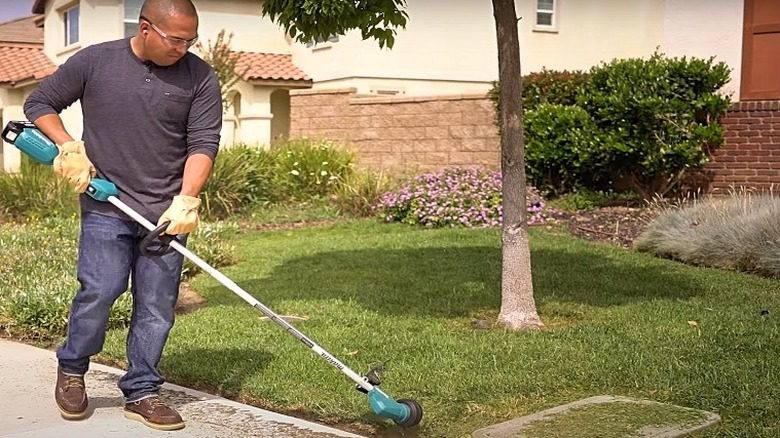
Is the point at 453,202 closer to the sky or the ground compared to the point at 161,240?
closer to the ground

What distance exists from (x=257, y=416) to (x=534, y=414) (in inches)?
49.5

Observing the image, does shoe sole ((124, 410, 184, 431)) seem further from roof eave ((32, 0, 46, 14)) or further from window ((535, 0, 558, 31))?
roof eave ((32, 0, 46, 14))

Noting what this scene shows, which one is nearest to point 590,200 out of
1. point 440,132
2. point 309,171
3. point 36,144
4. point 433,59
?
point 440,132

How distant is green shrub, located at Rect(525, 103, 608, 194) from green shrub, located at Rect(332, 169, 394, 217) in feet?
6.88

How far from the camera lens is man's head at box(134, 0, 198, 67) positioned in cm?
446

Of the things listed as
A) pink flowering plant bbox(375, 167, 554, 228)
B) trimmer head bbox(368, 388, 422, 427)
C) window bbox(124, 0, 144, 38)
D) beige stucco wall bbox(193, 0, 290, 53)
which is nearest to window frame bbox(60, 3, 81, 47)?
window bbox(124, 0, 144, 38)

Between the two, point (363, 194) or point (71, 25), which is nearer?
point (363, 194)

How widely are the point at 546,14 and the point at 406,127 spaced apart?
22.2 ft

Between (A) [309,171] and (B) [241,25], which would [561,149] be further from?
(B) [241,25]

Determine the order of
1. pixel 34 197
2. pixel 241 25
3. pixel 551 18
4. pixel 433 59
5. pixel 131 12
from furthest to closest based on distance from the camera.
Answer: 1. pixel 241 25
2. pixel 131 12
3. pixel 551 18
4. pixel 433 59
5. pixel 34 197

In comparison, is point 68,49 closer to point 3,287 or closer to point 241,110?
point 241,110

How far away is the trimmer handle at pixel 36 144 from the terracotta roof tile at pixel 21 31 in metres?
28.4

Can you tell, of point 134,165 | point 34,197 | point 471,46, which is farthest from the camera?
point 471,46

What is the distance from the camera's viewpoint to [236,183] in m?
14.9
